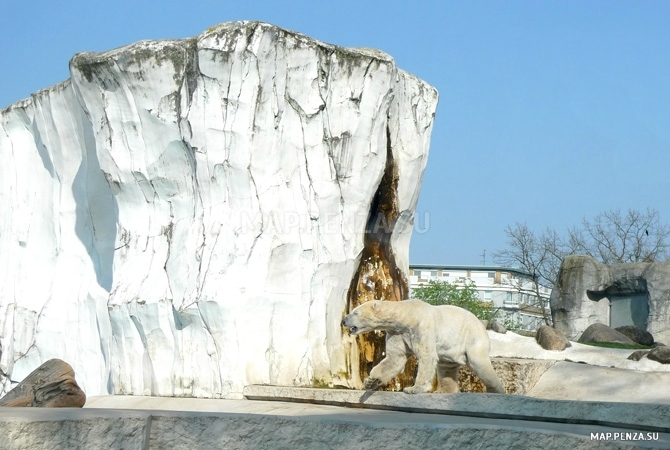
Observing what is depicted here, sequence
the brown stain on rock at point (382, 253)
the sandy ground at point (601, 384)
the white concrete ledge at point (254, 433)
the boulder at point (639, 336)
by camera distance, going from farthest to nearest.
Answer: the boulder at point (639, 336) → the brown stain on rock at point (382, 253) → the sandy ground at point (601, 384) → the white concrete ledge at point (254, 433)

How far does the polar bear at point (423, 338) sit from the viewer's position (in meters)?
9.27

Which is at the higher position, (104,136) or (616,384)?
(104,136)

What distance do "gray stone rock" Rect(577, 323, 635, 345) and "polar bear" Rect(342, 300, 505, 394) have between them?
37.0ft

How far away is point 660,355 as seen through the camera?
48.6 feet

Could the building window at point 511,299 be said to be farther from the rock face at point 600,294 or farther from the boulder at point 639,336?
the boulder at point 639,336

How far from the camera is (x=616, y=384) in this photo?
458 inches

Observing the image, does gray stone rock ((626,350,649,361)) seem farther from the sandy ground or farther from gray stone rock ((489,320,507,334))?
gray stone rock ((489,320,507,334))

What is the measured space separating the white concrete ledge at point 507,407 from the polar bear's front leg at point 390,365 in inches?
10.3

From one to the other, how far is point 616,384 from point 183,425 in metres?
7.16

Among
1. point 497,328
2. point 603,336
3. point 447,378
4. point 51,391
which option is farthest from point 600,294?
point 51,391

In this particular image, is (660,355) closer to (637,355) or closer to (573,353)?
(637,355)

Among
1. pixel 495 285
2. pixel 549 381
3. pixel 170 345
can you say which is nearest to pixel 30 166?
pixel 170 345

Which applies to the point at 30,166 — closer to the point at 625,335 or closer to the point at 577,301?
the point at 625,335

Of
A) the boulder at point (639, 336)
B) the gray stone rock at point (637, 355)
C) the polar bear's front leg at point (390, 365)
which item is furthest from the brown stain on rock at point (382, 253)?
the boulder at point (639, 336)
